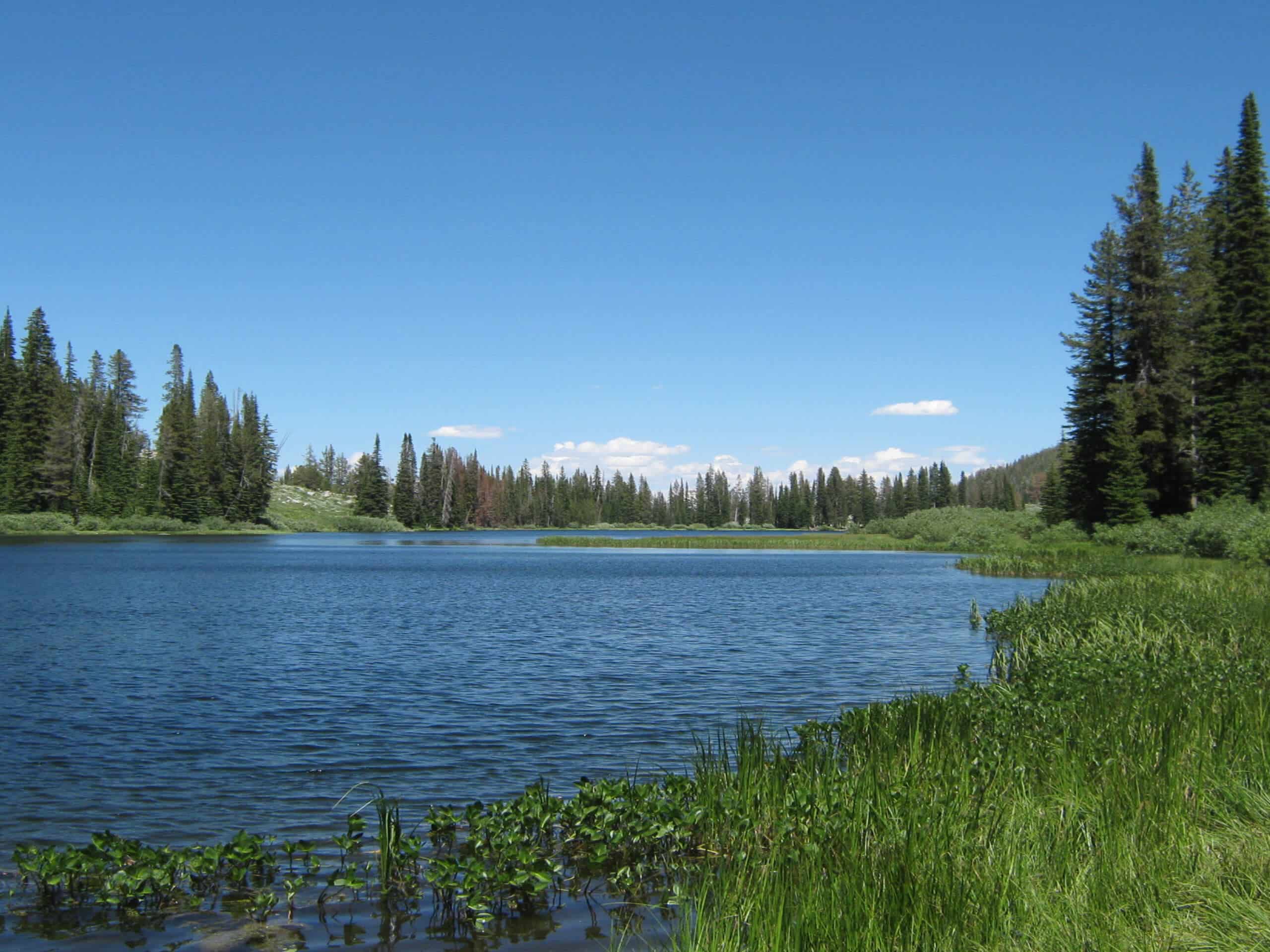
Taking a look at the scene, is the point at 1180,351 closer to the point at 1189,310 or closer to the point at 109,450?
the point at 1189,310

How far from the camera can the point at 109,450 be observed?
116938mm

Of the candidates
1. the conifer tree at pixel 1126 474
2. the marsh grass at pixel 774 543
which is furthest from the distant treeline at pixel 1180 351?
the marsh grass at pixel 774 543

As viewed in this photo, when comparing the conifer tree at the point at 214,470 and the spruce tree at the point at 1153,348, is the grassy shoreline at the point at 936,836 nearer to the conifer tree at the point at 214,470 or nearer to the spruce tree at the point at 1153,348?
the spruce tree at the point at 1153,348

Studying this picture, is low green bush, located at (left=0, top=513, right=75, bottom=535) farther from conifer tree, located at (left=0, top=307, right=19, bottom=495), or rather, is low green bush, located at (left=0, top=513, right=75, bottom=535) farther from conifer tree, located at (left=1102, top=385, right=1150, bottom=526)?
conifer tree, located at (left=1102, top=385, right=1150, bottom=526)

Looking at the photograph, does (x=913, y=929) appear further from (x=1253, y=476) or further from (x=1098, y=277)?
(x=1098, y=277)

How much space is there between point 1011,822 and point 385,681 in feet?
55.8

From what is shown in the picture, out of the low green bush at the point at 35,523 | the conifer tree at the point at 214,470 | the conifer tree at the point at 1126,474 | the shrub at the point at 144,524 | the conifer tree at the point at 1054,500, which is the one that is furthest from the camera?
the conifer tree at the point at 214,470

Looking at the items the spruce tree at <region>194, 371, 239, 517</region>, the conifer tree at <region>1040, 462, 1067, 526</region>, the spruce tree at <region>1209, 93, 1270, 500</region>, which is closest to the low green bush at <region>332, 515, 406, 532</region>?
the spruce tree at <region>194, 371, 239, 517</region>

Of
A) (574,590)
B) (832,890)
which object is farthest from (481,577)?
(832,890)

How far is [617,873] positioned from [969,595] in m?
37.9

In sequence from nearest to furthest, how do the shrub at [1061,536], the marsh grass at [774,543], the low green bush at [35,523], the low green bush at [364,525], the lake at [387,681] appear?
the lake at [387,681] < the shrub at [1061,536] < the low green bush at [35,523] < the marsh grass at [774,543] < the low green bush at [364,525]

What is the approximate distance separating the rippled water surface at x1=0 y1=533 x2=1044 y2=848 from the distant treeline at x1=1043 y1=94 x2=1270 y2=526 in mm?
16336

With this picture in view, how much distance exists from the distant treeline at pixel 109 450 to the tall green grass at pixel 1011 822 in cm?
11747

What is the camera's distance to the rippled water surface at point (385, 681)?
43.8 ft
